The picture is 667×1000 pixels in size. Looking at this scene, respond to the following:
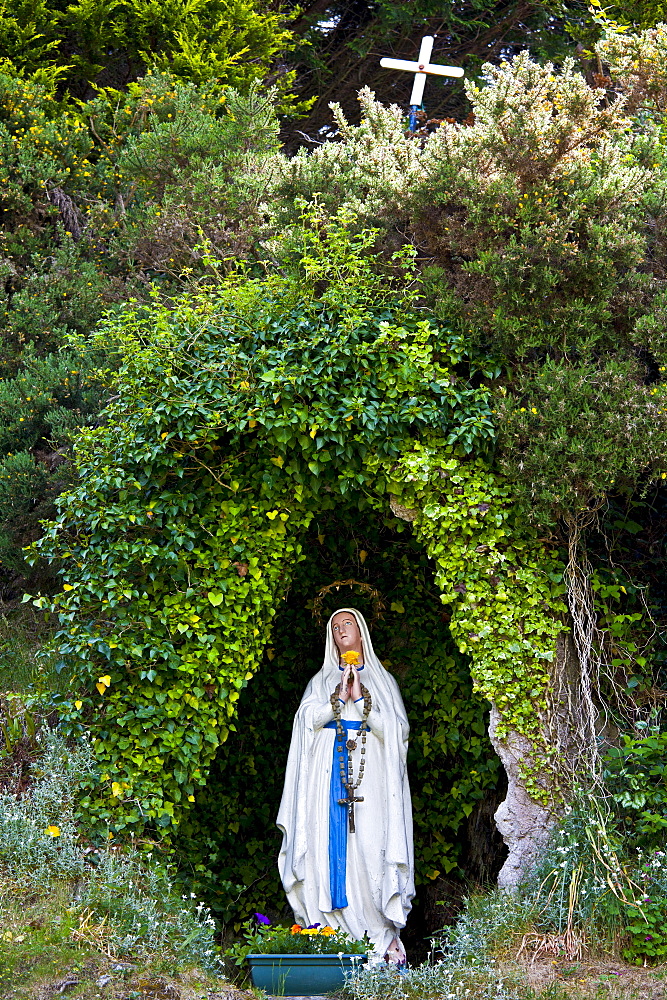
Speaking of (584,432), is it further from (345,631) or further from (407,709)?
(407,709)

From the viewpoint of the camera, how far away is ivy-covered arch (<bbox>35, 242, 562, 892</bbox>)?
4945mm

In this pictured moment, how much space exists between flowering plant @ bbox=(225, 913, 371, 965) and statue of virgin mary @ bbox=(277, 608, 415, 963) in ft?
1.06

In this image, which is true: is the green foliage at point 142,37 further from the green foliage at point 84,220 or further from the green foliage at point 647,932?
the green foliage at point 647,932

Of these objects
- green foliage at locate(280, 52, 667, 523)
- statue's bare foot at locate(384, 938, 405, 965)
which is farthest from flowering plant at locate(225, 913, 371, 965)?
green foliage at locate(280, 52, 667, 523)

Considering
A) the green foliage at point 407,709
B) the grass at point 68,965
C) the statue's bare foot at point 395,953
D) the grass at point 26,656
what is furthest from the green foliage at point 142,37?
the statue's bare foot at point 395,953

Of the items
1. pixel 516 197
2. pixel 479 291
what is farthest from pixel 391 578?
pixel 516 197

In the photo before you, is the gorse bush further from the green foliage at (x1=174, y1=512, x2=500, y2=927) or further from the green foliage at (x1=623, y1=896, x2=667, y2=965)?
the green foliage at (x1=623, y1=896, x2=667, y2=965)

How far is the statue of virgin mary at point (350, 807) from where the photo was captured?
520 centimetres

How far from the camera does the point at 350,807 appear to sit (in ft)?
17.3

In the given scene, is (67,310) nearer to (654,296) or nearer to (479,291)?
(479,291)

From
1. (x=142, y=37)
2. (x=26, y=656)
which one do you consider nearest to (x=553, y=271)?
(x=26, y=656)

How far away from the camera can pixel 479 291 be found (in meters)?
5.12

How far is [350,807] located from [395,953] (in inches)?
30.7

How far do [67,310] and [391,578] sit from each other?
3.05 metres
